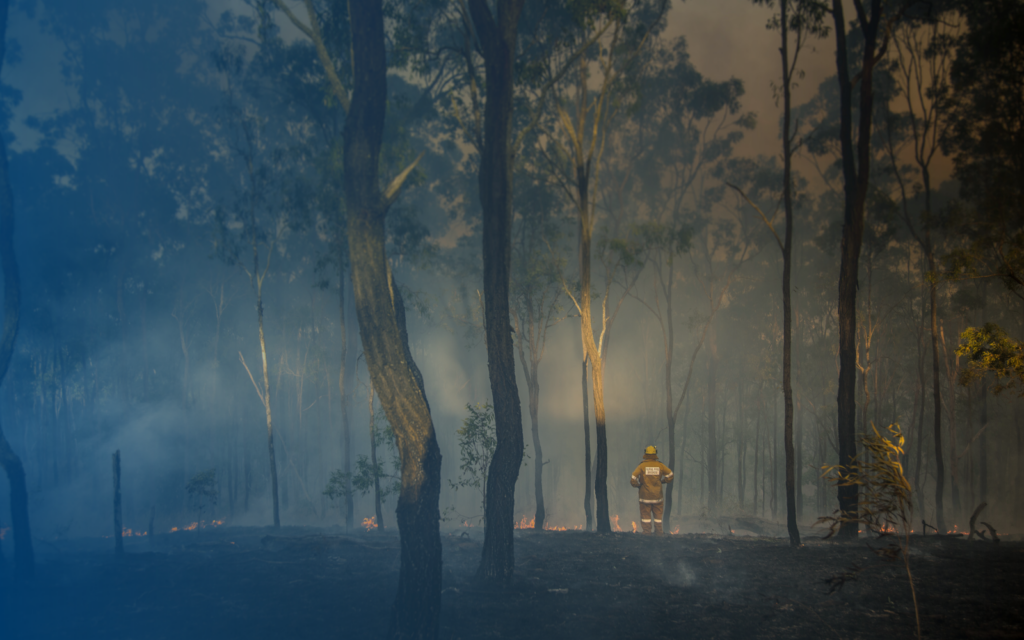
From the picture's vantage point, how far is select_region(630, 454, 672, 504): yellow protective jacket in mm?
10430

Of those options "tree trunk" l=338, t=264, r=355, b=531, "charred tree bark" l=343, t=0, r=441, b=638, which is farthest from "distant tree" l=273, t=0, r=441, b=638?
"tree trunk" l=338, t=264, r=355, b=531

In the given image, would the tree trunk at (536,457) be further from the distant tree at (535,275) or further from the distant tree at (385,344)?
the distant tree at (385,344)

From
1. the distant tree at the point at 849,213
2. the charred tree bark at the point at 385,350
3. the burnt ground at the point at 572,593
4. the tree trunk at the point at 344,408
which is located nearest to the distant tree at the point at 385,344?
the charred tree bark at the point at 385,350

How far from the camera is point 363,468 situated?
1470 centimetres

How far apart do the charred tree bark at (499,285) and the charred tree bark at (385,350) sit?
177 centimetres

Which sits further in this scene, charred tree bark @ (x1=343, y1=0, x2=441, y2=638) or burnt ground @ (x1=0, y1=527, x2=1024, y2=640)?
burnt ground @ (x1=0, y1=527, x2=1024, y2=640)

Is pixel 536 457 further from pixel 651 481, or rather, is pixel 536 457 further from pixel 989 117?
pixel 989 117

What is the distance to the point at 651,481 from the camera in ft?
34.4

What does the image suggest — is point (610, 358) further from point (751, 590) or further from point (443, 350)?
point (751, 590)

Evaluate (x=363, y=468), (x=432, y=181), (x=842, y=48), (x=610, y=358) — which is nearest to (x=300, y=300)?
→ (x=432, y=181)

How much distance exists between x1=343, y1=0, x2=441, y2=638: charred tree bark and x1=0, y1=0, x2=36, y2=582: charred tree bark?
8.45 meters

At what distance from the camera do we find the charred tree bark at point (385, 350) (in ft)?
17.7

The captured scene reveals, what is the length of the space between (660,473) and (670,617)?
4757 millimetres

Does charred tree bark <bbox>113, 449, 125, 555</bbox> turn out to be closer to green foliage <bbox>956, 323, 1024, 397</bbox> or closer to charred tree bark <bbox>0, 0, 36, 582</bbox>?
charred tree bark <bbox>0, 0, 36, 582</bbox>
